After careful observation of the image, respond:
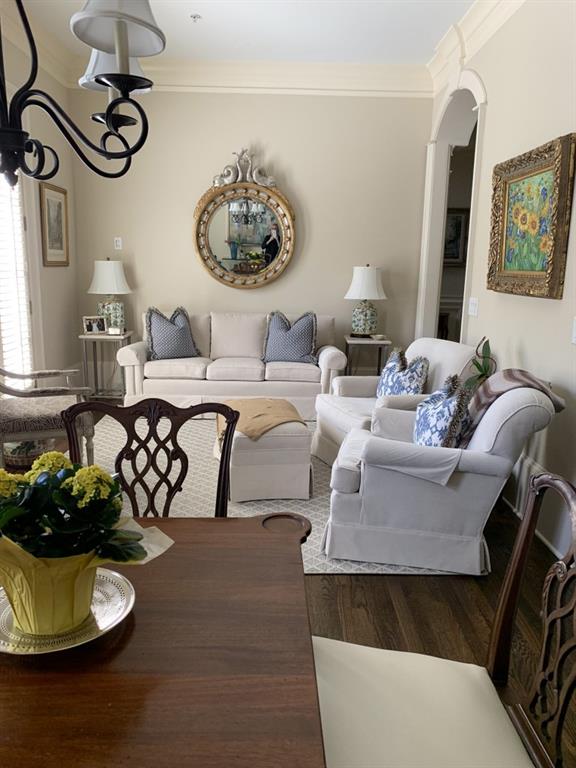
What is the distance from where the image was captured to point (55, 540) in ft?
3.15

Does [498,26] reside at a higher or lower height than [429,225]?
higher

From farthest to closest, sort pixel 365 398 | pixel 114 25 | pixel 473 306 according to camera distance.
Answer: pixel 473 306
pixel 365 398
pixel 114 25

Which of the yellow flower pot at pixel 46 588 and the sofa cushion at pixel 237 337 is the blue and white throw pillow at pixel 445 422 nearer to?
the yellow flower pot at pixel 46 588

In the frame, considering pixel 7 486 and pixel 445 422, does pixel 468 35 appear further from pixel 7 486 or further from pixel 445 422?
pixel 7 486

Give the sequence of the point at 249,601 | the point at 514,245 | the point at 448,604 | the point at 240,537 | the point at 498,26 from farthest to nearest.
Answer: the point at 498,26, the point at 514,245, the point at 448,604, the point at 240,537, the point at 249,601

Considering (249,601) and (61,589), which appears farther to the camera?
(249,601)

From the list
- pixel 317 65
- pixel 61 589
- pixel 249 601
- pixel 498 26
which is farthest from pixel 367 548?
pixel 317 65

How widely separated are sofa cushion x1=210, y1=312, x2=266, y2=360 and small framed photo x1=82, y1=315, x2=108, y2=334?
1.05m

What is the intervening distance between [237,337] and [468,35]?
3040 millimetres

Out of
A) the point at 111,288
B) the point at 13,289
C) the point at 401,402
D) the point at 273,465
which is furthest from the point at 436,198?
the point at 13,289

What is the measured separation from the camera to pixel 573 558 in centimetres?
101

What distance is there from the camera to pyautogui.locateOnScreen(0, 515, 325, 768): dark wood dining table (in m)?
0.80

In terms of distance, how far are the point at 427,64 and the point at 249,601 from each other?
5478 mm

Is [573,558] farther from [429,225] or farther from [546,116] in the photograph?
[429,225]
